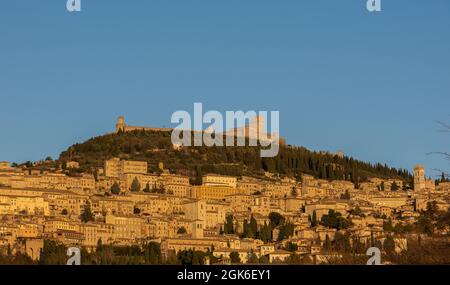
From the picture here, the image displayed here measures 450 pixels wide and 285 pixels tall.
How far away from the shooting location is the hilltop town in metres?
58.4

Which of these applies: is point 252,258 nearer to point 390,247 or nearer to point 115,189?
point 390,247

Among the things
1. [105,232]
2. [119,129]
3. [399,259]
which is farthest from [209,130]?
[399,259]

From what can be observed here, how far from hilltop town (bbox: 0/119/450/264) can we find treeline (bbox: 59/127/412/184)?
1286mm

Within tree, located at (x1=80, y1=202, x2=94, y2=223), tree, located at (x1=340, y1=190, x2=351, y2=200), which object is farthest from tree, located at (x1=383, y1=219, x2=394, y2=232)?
tree, located at (x1=80, y1=202, x2=94, y2=223)

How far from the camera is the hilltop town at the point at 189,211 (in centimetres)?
5841

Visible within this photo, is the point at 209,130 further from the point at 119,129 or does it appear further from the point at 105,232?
the point at 105,232

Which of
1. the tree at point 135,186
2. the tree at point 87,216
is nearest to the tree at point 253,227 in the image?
the tree at point 87,216

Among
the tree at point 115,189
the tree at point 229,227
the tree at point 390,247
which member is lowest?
the tree at point 390,247

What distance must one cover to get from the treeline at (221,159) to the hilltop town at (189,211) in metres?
1.29

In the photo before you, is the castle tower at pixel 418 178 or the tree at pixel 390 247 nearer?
the tree at pixel 390 247

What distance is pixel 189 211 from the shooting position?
75500 millimetres

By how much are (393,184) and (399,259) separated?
78927 mm

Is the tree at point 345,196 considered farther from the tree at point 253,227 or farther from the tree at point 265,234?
the tree at point 265,234

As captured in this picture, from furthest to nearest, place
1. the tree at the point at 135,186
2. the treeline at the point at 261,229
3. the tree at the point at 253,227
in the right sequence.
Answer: the tree at the point at 135,186 < the tree at the point at 253,227 < the treeline at the point at 261,229
